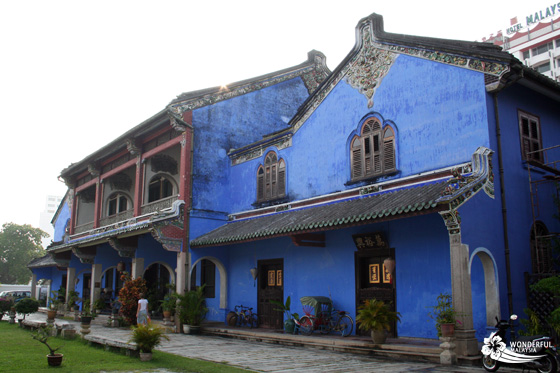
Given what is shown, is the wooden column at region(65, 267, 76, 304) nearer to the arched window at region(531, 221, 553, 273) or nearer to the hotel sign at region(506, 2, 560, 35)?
the arched window at region(531, 221, 553, 273)

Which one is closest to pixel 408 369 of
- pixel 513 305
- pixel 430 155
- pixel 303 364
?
pixel 303 364

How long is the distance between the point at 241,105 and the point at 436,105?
8.95 meters

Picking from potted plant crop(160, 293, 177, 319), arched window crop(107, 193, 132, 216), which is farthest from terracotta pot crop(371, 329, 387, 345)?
arched window crop(107, 193, 132, 216)

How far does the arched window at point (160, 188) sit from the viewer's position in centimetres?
2177

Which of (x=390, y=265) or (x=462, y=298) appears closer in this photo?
(x=462, y=298)

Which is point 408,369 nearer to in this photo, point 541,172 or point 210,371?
point 210,371

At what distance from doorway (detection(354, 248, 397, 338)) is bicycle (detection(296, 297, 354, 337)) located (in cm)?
45

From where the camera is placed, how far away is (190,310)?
53.0 feet

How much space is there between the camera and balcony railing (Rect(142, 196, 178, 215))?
60.0 ft

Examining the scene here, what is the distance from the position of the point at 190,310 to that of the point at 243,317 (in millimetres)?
1716

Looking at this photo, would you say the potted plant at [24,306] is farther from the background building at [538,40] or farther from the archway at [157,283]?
the background building at [538,40]

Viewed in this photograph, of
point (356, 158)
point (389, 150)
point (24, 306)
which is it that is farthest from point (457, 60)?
point (24, 306)

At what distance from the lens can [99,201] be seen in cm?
2322

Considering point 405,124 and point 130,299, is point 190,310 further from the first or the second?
point 405,124
